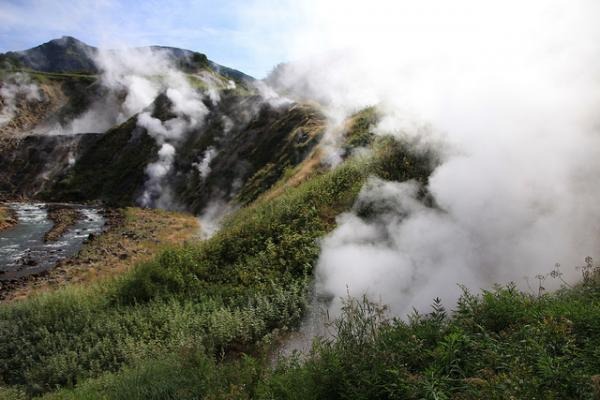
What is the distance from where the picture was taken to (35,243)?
26562 millimetres

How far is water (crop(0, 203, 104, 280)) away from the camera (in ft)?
70.1

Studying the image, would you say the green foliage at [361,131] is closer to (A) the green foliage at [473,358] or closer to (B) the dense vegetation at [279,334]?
(B) the dense vegetation at [279,334]

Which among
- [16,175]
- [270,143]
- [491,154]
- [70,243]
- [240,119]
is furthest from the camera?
[16,175]

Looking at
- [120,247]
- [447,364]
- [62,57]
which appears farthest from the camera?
[62,57]

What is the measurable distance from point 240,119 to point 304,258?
39.3 meters

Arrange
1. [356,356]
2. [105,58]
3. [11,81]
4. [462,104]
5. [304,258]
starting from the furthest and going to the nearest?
[105,58] → [11,81] → [462,104] → [304,258] → [356,356]


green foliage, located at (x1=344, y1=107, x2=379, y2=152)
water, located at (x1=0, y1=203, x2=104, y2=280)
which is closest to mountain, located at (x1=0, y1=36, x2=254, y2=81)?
water, located at (x1=0, y1=203, x2=104, y2=280)

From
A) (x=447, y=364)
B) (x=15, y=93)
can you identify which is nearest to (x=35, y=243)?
(x=447, y=364)

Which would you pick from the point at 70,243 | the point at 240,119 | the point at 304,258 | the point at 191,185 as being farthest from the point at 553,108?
the point at 240,119

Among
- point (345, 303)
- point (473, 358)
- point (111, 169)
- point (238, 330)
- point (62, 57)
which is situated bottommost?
point (238, 330)

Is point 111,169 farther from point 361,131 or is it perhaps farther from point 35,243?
point 361,131

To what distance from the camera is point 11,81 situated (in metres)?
86.0

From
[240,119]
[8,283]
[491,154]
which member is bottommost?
[8,283]

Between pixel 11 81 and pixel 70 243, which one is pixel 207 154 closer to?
pixel 70 243
